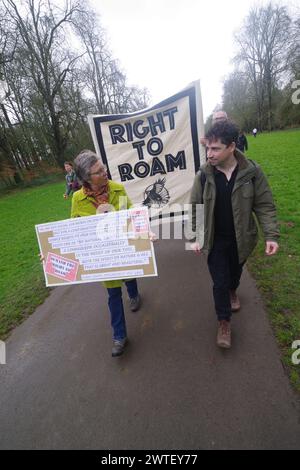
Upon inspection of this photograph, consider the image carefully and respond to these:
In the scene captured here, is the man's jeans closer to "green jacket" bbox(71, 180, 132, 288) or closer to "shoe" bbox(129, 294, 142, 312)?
"green jacket" bbox(71, 180, 132, 288)

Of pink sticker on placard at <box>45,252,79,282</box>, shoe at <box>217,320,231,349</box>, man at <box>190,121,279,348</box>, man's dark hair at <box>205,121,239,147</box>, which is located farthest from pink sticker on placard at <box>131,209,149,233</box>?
shoe at <box>217,320,231,349</box>

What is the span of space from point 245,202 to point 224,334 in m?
1.34

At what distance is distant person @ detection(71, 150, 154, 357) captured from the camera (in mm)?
2229

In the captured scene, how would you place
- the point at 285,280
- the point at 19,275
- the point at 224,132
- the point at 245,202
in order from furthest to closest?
1. the point at 19,275
2. the point at 285,280
3. the point at 245,202
4. the point at 224,132

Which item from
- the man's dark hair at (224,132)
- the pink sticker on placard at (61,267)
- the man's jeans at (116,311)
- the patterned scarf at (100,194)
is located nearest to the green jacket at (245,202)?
the man's dark hair at (224,132)

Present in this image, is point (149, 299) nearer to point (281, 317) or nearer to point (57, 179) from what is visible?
point (281, 317)

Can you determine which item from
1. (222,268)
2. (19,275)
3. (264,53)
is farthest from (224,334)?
(264,53)

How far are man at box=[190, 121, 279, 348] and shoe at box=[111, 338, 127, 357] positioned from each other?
39.9 inches

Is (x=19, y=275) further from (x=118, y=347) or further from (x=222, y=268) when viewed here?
(x=222, y=268)

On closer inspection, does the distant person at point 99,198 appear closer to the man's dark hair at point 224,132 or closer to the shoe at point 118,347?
the shoe at point 118,347

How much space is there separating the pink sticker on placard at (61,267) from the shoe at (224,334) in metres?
1.57

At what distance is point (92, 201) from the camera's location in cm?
241

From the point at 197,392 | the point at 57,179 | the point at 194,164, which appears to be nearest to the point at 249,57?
the point at 57,179

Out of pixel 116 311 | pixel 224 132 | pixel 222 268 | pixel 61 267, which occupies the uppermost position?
pixel 224 132
